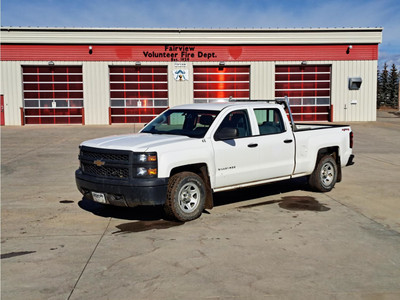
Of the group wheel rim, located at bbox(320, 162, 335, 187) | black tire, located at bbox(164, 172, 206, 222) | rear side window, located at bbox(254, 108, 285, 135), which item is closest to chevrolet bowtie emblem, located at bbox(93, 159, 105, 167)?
black tire, located at bbox(164, 172, 206, 222)

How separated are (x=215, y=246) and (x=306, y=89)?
26.7 meters

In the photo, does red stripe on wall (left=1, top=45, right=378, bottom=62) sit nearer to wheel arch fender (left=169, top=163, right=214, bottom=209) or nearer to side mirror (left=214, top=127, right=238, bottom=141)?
side mirror (left=214, top=127, right=238, bottom=141)

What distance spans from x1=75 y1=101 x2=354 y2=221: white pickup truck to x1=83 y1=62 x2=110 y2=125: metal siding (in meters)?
22.3

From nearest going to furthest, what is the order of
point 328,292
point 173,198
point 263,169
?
point 328,292 → point 173,198 → point 263,169

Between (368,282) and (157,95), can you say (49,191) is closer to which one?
(368,282)

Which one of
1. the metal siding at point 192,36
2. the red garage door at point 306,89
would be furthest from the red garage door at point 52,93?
the red garage door at point 306,89

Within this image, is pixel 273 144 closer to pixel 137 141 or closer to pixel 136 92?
pixel 137 141

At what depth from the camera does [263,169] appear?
848 centimetres

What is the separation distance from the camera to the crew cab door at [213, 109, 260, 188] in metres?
7.80

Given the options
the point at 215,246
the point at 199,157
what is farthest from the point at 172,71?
the point at 215,246

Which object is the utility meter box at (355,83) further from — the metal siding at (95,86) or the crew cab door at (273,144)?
the crew cab door at (273,144)

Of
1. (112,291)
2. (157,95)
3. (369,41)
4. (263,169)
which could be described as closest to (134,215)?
(263,169)

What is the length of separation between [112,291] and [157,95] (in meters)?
26.7

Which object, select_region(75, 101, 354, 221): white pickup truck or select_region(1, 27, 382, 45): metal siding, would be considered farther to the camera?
select_region(1, 27, 382, 45): metal siding
